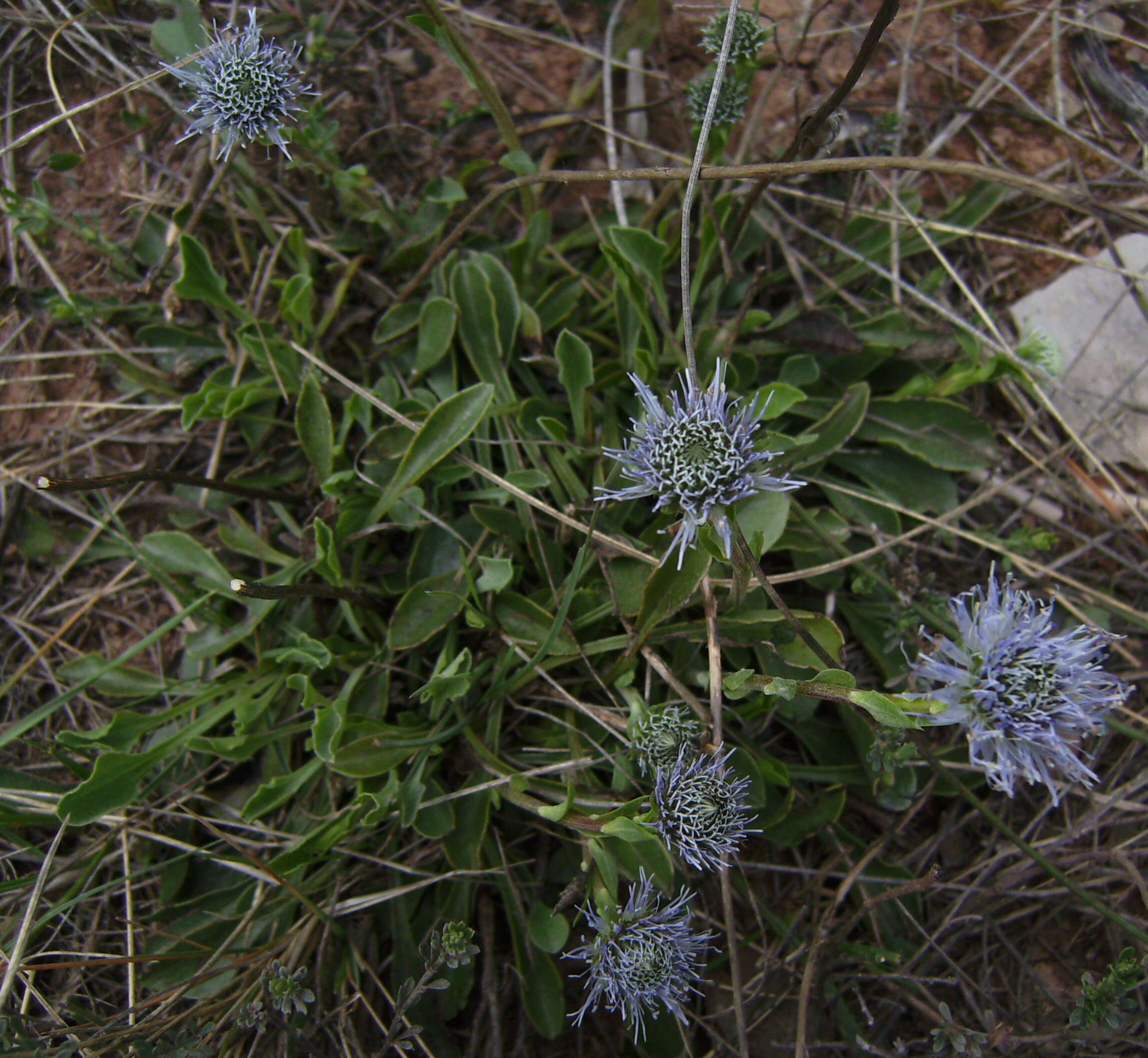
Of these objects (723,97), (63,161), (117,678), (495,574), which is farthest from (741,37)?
(117,678)

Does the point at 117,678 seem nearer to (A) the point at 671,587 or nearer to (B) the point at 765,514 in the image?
(A) the point at 671,587

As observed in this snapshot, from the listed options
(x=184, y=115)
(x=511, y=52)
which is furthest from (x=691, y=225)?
Result: (x=184, y=115)

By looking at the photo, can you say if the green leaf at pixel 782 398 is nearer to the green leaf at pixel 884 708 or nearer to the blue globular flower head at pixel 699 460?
the blue globular flower head at pixel 699 460

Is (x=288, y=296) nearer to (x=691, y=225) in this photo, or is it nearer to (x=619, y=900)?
(x=691, y=225)

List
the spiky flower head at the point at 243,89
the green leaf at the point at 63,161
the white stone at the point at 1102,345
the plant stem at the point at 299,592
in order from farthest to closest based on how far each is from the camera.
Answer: the white stone at the point at 1102,345 → the green leaf at the point at 63,161 → the spiky flower head at the point at 243,89 → the plant stem at the point at 299,592

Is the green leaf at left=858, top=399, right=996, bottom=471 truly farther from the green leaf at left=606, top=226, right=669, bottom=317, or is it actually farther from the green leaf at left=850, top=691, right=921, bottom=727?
the green leaf at left=850, top=691, right=921, bottom=727

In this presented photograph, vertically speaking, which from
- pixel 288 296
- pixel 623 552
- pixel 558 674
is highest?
pixel 288 296

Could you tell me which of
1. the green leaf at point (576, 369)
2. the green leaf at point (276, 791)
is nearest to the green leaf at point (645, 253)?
the green leaf at point (576, 369)
